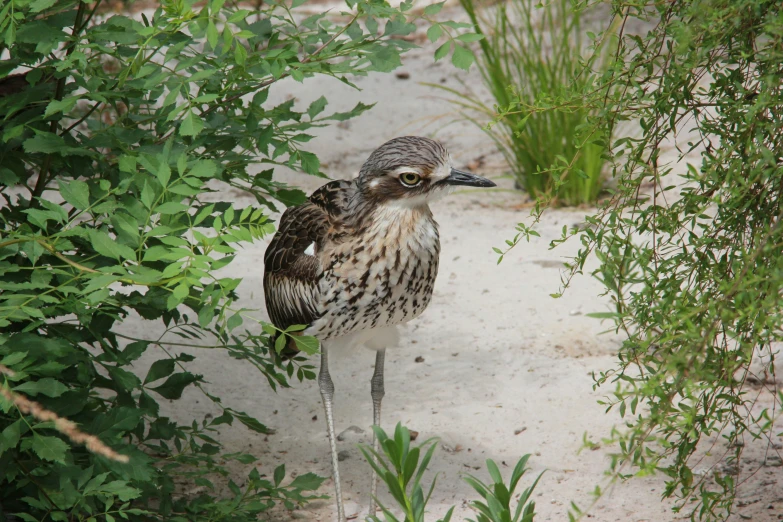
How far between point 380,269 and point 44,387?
1307 millimetres

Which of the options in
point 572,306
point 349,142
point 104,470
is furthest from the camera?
point 349,142

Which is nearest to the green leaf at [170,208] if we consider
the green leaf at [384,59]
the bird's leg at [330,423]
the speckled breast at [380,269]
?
the green leaf at [384,59]

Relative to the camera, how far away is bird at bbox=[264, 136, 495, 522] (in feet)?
10.9

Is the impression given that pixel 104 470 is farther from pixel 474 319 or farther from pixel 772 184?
pixel 474 319

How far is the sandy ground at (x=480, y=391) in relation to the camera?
3.68 meters

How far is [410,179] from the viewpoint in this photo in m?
3.31

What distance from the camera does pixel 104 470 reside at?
2.76m

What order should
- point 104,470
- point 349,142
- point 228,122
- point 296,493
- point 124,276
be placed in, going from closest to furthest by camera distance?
point 124,276 < point 104,470 < point 228,122 < point 296,493 < point 349,142

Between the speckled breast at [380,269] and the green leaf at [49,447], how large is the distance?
1.17m

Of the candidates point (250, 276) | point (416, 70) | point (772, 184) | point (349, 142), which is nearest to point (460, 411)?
point (250, 276)

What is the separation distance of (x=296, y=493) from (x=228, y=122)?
1.42m

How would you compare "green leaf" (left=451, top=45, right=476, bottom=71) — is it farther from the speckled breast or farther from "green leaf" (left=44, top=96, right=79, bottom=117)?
"green leaf" (left=44, top=96, right=79, bottom=117)

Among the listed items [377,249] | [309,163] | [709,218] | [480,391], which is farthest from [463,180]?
[480,391]

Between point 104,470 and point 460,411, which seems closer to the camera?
point 104,470
